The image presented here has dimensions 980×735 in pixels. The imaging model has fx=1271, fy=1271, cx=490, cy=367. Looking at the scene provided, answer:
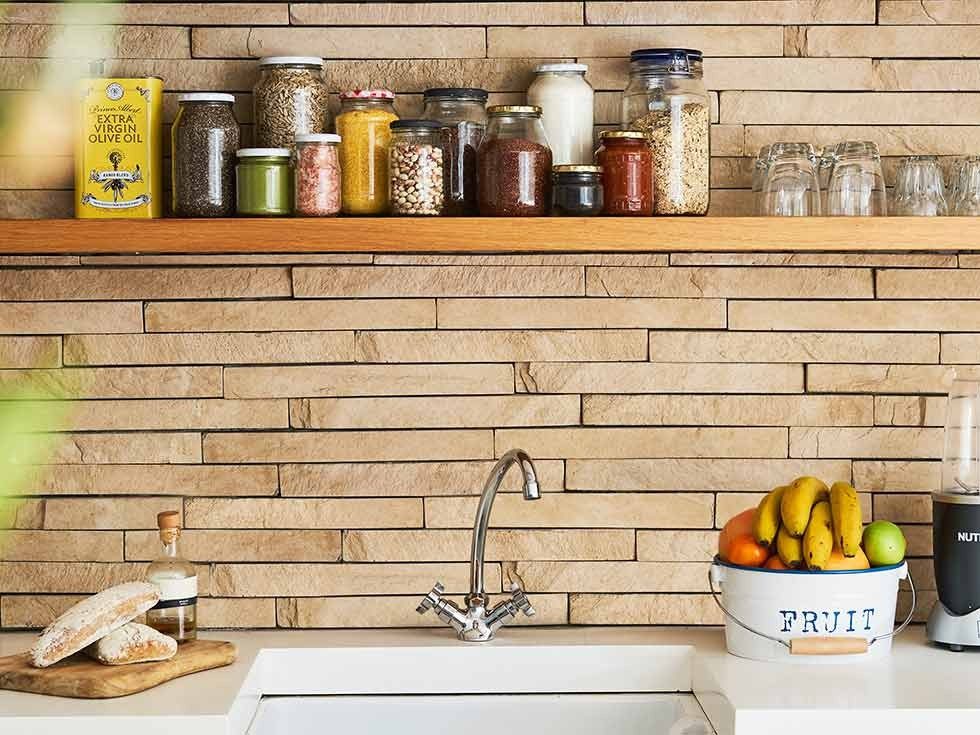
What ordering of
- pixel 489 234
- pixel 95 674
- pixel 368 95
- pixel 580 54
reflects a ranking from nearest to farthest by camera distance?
pixel 95 674, pixel 489 234, pixel 368 95, pixel 580 54

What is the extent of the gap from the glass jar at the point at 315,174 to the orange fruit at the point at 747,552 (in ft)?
2.58

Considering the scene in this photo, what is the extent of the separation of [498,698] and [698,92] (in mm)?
995

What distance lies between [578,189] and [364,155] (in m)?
0.33

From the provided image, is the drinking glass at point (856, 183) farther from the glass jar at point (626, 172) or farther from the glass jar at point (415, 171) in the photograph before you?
the glass jar at point (415, 171)

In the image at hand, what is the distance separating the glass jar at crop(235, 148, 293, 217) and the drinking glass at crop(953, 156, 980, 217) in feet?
3.39

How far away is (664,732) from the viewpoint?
6.51 feet

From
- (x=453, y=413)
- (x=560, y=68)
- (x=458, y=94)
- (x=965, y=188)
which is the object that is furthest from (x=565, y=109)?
(x=965, y=188)

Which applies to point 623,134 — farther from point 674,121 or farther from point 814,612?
point 814,612

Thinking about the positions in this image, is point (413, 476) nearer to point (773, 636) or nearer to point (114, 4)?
point (773, 636)

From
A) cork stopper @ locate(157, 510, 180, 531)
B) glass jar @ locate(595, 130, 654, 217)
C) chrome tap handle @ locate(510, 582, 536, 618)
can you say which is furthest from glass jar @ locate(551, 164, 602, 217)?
cork stopper @ locate(157, 510, 180, 531)

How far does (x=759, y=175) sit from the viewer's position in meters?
2.02

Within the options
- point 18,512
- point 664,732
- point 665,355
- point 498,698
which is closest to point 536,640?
point 498,698

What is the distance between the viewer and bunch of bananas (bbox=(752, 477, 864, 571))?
1862mm

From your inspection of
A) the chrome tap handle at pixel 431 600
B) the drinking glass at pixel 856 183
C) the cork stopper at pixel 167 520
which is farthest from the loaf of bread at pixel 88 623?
the drinking glass at pixel 856 183
